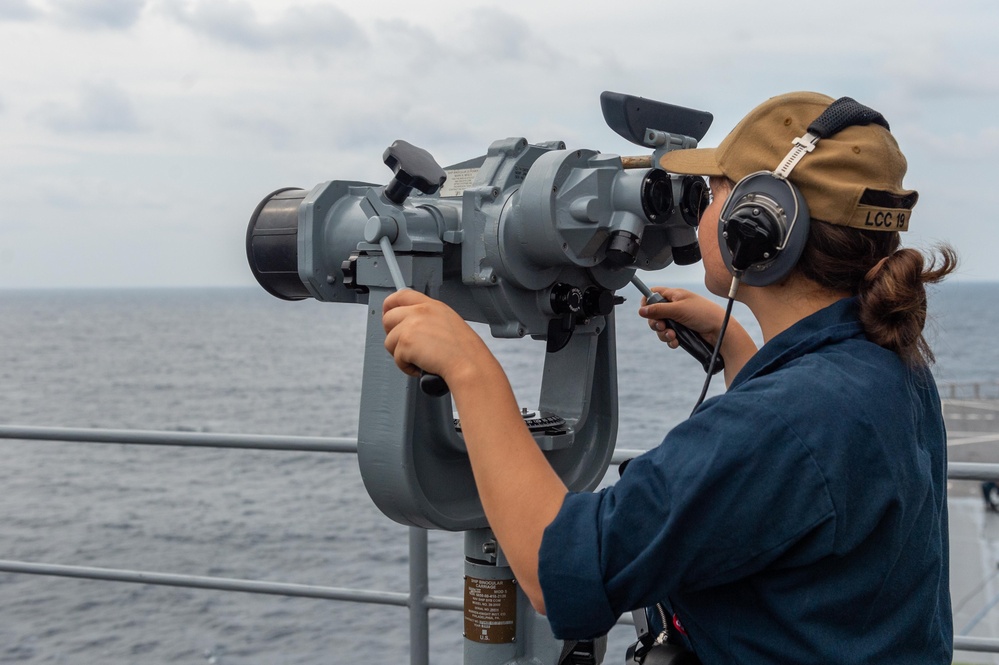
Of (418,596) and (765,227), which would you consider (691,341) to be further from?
(418,596)

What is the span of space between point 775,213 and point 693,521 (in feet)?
1.32

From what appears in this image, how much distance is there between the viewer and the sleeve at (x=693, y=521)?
1204 mm

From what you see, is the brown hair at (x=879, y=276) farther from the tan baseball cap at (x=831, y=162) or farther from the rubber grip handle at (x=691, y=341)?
the rubber grip handle at (x=691, y=341)

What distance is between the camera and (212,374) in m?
49.8

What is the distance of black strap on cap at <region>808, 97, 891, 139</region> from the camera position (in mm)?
1378

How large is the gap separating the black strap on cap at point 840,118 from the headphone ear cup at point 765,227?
83 millimetres

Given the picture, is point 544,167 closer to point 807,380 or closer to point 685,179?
point 685,179

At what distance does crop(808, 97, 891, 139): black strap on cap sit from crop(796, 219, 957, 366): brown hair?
116 millimetres

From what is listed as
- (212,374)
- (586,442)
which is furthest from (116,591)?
(212,374)

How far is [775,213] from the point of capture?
135 centimetres

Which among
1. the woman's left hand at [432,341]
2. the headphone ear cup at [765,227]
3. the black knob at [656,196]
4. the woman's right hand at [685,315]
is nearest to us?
the headphone ear cup at [765,227]

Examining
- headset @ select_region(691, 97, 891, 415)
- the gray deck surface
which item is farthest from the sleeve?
the gray deck surface

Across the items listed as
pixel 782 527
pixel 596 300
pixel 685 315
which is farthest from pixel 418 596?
pixel 782 527

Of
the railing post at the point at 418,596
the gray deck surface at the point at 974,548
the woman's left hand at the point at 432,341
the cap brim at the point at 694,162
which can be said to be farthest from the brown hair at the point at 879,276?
the gray deck surface at the point at 974,548
